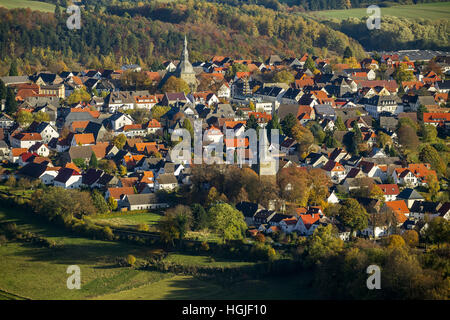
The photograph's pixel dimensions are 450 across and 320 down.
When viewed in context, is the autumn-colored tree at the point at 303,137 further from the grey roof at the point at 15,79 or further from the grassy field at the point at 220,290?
the grey roof at the point at 15,79

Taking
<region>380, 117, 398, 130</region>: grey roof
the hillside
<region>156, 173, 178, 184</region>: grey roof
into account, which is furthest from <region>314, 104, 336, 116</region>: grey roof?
the hillside

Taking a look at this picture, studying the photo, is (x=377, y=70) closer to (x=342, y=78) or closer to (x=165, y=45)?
(x=342, y=78)

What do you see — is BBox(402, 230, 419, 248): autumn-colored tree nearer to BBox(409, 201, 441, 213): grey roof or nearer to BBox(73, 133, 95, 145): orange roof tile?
BBox(409, 201, 441, 213): grey roof

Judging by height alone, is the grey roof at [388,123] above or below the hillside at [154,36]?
below

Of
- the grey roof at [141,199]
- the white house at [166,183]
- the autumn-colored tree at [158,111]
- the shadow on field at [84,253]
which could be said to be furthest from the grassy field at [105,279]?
the autumn-colored tree at [158,111]

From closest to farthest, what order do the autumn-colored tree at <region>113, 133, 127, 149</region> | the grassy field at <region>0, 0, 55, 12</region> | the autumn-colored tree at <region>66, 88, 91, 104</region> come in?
the autumn-colored tree at <region>113, 133, 127, 149</region>
the autumn-colored tree at <region>66, 88, 91, 104</region>
the grassy field at <region>0, 0, 55, 12</region>
